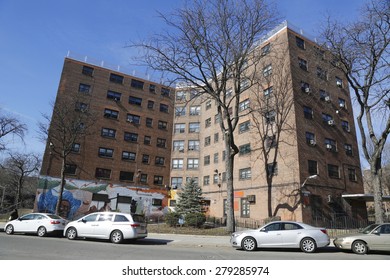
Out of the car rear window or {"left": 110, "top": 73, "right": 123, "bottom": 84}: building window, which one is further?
{"left": 110, "top": 73, "right": 123, "bottom": 84}: building window

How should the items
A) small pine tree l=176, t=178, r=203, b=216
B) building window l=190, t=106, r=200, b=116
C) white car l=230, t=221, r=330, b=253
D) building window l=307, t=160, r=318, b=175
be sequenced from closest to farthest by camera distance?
white car l=230, t=221, r=330, b=253 → small pine tree l=176, t=178, r=203, b=216 → building window l=307, t=160, r=318, b=175 → building window l=190, t=106, r=200, b=116

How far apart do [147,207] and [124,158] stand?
7163 mm

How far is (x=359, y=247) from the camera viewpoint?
11.7 metres

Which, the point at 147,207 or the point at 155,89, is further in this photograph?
the point at 155,89

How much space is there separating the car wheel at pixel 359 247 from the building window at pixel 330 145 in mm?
16796

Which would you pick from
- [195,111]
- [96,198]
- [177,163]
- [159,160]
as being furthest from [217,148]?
[96,198]

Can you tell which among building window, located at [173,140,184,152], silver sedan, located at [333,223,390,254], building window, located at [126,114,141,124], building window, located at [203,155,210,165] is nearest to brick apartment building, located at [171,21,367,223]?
building window, located at [203,155,210,165]

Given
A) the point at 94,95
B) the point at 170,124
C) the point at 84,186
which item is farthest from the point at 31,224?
the point at 170,124

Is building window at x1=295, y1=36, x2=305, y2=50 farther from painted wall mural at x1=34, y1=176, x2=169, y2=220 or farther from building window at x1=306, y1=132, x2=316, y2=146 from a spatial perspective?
painted wall mural at x1=34, y1=176, x2=169, y2=220

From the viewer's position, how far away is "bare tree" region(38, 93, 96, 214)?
27069mm

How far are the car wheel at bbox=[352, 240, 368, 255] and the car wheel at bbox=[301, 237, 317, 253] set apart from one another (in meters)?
1.86

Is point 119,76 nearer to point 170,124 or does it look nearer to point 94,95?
point 94,95

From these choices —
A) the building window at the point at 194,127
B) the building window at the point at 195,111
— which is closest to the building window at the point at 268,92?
the building window at the point at 194,127

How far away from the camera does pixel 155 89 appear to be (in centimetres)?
4119
